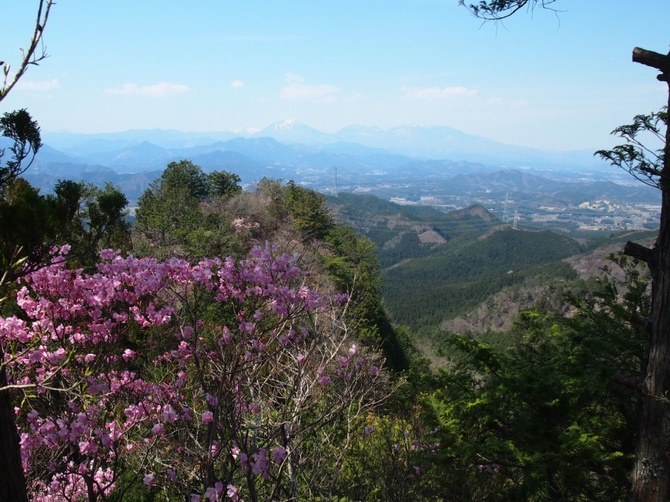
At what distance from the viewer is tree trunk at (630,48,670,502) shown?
11.0 ft

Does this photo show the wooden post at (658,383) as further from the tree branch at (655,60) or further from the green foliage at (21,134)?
the green foliage at (21,134)

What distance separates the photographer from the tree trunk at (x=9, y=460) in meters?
2.00

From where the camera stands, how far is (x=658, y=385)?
11.2ft

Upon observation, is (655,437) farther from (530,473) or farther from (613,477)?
(530,473)

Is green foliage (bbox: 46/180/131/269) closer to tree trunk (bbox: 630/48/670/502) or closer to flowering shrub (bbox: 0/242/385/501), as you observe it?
flowering shrub (bbox: 0/242/385/501)

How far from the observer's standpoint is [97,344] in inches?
137

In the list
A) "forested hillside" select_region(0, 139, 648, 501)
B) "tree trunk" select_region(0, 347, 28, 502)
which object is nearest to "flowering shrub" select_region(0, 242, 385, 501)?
"forested hillside" select_region(0, 139, 648, 501)

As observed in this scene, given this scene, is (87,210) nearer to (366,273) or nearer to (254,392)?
(254,392)

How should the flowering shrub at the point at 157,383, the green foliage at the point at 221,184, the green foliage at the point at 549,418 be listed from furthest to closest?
the green foliage at the point at 221,184 → the green foliage at the point at 549,418 → the flowering shrub at the point at 157,383

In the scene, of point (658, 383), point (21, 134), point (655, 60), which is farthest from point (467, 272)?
point (21, 134)

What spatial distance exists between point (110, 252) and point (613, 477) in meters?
4.63

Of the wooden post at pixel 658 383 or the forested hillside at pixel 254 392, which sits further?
the wooden post at pixel 658 383

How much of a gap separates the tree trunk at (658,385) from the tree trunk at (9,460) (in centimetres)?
408

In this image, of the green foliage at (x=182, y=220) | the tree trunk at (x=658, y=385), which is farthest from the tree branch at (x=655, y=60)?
the green foliage at (x=182, y=220)
